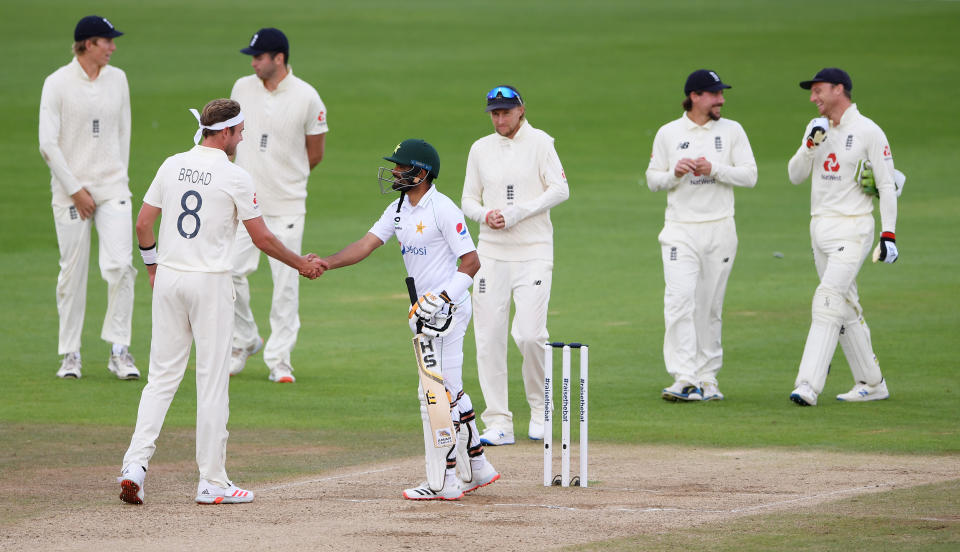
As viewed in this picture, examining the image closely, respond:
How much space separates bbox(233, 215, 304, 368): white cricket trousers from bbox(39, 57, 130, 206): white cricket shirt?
47.0 inches

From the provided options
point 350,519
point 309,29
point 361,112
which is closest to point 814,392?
point 350,519

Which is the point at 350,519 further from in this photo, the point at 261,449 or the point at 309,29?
the point at 309,29

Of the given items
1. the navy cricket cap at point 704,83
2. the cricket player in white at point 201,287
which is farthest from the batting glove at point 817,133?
the cricket player in white at point 201,287

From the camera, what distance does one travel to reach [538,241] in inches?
416

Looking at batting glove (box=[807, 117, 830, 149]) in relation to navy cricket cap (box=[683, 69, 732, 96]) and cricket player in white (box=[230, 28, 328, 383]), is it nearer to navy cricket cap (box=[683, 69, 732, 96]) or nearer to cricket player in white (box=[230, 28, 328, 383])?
navy cricket cap (box=[683, 69, 732, 96])

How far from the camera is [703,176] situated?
11695 mm

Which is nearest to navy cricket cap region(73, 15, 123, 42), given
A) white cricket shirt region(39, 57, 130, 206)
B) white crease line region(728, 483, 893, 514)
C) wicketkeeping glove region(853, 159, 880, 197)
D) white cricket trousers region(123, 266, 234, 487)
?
white cricket shirt region(39, 57, 130, 206)

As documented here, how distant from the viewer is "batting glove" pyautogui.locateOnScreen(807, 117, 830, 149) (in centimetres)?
1161

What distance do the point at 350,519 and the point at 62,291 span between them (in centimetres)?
581

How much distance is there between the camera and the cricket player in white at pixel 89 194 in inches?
479

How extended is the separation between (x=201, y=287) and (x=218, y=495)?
1.17 metres

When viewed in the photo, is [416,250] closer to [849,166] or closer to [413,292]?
[413,292]

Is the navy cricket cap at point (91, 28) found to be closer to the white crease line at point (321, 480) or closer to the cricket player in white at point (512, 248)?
the cricket player in white at point (512, 248)

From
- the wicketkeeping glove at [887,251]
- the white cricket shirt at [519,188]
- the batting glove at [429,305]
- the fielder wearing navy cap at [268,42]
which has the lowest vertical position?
the batting glove at [429,305]
